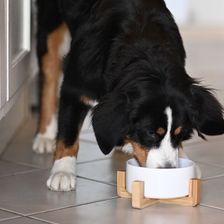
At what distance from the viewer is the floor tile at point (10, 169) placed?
3.02 meters

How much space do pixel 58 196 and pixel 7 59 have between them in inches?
24.6

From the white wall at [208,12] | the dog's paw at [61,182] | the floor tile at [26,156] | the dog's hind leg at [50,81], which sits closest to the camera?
the dog's paw at [61,182]

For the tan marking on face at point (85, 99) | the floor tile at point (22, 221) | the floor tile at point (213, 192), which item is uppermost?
the tan marking on face at point (85, 99)

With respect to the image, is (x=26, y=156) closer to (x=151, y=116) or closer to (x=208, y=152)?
(x=208, y=152)

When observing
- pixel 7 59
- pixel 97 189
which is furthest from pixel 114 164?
pixel 7 59

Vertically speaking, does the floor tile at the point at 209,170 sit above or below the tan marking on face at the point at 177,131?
below

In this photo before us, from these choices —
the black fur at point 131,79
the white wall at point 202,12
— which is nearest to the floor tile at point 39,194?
the black fur at point 131,79

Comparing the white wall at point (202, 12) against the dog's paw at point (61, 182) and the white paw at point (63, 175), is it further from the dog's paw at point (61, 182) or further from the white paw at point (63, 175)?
the dog's paw at point (61, 182)

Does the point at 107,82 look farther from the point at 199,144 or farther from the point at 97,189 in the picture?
the point at 199,144

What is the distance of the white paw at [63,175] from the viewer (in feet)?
9.06

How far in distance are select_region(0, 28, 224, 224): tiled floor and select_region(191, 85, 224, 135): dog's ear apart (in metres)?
0.25

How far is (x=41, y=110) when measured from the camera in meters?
3.62

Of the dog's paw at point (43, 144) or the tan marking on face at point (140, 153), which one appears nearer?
the tan marking on face at point (140, 153)

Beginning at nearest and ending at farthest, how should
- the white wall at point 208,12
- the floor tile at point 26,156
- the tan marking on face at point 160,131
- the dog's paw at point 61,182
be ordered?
1. the tan marking on face at point 160,131
2. the dog's paw at point 61,182
3. the floor tile at point 26,156
4. the white wall at point 208,12
